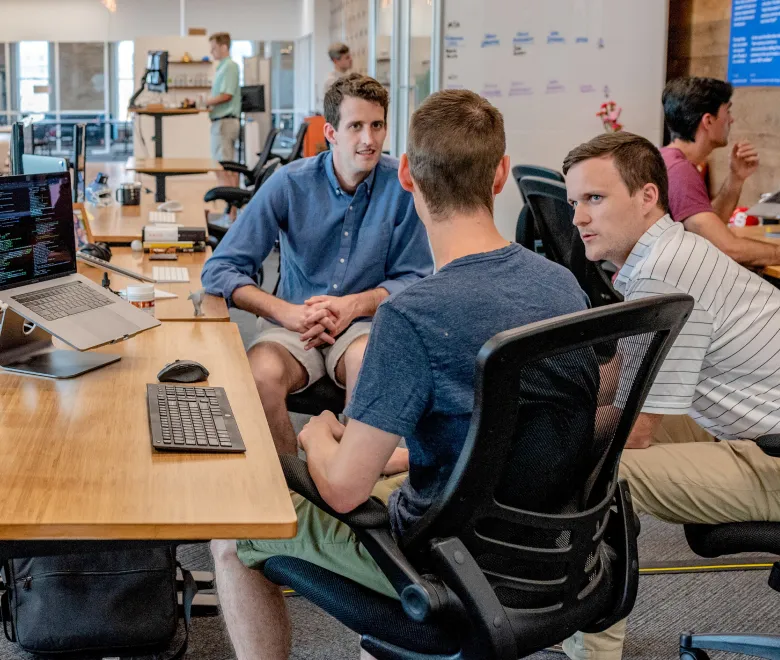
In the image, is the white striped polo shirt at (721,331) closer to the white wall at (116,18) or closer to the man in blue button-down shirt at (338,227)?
the man in blue button-down shirt at (338,227)

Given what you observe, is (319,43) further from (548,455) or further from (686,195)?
(548,455)

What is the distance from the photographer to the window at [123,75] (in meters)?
17.7

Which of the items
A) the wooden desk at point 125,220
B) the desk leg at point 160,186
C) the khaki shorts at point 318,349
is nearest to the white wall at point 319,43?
the desk leg at point 160,186

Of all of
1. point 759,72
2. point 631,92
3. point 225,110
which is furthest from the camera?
point 225,110

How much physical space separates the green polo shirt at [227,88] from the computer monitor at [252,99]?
636 millimetres

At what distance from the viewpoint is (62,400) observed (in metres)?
1.88

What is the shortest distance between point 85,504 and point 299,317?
1.36 metres

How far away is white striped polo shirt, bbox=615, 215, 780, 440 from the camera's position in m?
1.99

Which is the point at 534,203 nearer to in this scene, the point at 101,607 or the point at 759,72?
the point at 101,607

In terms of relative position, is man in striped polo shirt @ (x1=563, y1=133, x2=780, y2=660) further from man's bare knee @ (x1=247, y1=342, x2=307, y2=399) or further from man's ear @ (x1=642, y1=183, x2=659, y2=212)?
man's bare knee @ (x1=247, y1=342, x2=307, y2=399)

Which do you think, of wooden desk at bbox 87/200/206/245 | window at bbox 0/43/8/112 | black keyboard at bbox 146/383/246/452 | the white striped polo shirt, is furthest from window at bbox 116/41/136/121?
the white striped polo shirt

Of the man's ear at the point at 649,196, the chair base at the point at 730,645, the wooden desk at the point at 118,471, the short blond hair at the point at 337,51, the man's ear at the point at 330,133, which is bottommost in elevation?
the chair base at the point at 730,645

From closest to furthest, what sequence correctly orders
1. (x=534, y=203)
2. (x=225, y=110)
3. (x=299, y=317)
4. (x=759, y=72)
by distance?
(x=299, y=317)
(x=534, y=203)
(x=759, y=72)
(x=225, y=110)

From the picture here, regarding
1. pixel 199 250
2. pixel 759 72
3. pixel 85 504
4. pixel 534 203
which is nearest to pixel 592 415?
pixel 85 504
